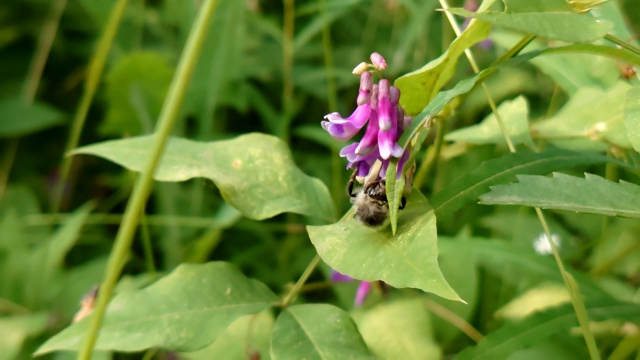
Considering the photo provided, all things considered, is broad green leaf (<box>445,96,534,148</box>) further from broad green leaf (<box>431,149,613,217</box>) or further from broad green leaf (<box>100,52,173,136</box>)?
broad green leaf (<box>100,52,173,136</box>)

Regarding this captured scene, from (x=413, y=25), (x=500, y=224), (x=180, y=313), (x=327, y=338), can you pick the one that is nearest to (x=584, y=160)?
(x=327, y=338)

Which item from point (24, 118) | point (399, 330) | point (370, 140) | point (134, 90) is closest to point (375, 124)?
point (370, 140)

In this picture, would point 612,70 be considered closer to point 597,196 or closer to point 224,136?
point 597,196

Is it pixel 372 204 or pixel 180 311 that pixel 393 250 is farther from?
pixel 180 311

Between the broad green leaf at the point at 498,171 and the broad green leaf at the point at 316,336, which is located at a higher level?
the broad green leaf at the point at 498,171

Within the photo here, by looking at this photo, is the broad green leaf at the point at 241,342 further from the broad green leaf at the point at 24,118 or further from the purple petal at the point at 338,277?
the broad green leaf at the point at 24,118

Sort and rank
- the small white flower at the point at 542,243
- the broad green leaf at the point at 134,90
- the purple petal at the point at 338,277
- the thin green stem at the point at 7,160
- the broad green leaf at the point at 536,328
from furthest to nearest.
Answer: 1. the thin green stem at the point at 7,160
2. the broad green leaf at the point at 134,90
3. the small white flower at the point at 542,243
4. the purple petal at the point at 338,277
5. the broad green leaf at the point at 536,328

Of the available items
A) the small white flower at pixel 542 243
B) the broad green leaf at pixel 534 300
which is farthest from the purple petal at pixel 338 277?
the small white flower at pixel 542 243

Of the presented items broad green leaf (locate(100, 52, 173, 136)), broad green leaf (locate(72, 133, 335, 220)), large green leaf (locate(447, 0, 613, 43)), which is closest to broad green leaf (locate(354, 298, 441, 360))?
broad green leaf (locate(72, 133, 335, 220))
